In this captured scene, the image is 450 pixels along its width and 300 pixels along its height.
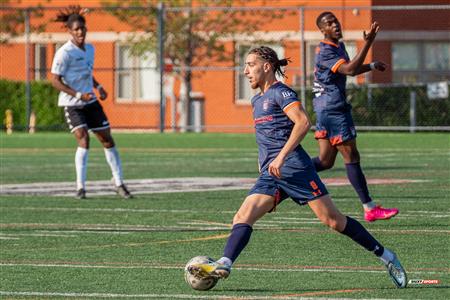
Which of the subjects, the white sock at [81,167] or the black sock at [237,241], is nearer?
the black sock at [237,241]

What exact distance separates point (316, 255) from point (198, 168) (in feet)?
37.2

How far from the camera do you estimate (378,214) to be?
1403cm

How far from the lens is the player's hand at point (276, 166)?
9531 mm

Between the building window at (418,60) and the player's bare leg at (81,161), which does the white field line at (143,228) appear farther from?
the building window at (418,60)

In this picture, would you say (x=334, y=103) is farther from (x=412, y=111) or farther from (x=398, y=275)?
(x=412, y=111)

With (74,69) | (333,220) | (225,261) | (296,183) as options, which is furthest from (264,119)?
(74,69)

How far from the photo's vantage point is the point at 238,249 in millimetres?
9570

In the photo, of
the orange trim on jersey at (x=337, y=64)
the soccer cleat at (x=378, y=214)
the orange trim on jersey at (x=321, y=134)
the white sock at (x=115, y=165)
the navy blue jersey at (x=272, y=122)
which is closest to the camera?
the navy blue jersey at (x=272, y=122)

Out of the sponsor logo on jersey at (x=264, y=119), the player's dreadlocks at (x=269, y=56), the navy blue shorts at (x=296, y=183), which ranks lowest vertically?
the navy blue shorts at (x=296, y=183)

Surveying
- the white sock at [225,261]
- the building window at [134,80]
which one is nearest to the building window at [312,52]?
the building window at [134,80]

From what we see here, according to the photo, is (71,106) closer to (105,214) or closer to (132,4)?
(105,214)

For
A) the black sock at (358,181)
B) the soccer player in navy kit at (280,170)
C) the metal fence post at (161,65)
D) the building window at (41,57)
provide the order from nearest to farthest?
the soccer player in navy kit at (280,170)
the black sock at (358,181)
the metal fence post at (161,65)
the building window at (41,57)

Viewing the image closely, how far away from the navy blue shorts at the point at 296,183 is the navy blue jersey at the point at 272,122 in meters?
0.14

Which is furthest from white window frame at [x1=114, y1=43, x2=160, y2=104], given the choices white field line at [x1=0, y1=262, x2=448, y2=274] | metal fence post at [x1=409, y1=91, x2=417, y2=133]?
white field line at [x1=0, y1=262, x2=448, y2=274]
